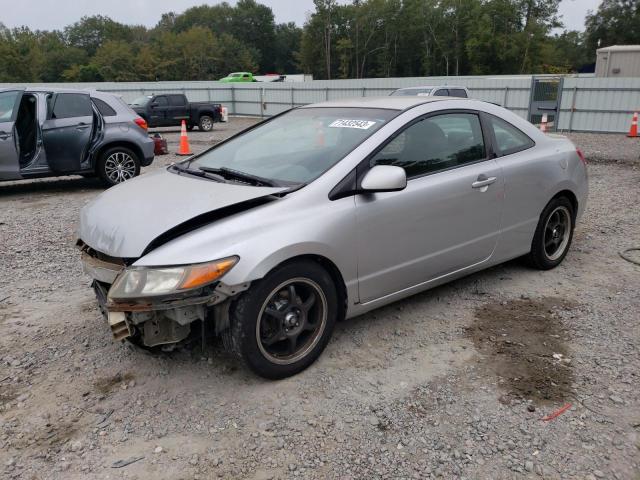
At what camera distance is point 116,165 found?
8.84 metres

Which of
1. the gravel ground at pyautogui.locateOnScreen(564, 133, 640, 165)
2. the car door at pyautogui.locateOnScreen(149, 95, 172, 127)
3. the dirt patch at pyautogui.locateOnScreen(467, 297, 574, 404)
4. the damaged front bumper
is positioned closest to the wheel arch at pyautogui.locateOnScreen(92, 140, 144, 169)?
the damaged front bumper

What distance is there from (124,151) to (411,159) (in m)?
6.60

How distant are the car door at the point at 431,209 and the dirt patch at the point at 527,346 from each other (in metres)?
0.46

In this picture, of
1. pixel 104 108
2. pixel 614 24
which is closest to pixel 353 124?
pixel 104 108

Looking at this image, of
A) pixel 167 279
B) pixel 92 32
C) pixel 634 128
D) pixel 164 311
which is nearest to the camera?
pixel 167 279

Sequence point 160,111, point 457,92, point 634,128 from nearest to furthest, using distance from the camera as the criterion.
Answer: point 457,92
point 634,128
point 160,111

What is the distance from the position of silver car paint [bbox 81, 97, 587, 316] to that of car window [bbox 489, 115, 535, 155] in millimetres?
58

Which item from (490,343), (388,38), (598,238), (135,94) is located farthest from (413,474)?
(388,38)

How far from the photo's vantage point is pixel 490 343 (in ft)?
11.8

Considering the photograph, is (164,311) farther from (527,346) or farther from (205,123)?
(205,123)

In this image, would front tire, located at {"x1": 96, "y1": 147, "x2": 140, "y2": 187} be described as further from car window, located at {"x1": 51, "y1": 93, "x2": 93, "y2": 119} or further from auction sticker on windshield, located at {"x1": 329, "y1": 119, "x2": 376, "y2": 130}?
auction sticker on windshield, located at {"x1": 329, "y1": 119, "x2": 376, "y2": 130}

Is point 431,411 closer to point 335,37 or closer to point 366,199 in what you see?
point 366,199

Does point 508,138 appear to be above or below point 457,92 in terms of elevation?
below

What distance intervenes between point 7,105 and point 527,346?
7.91 m
